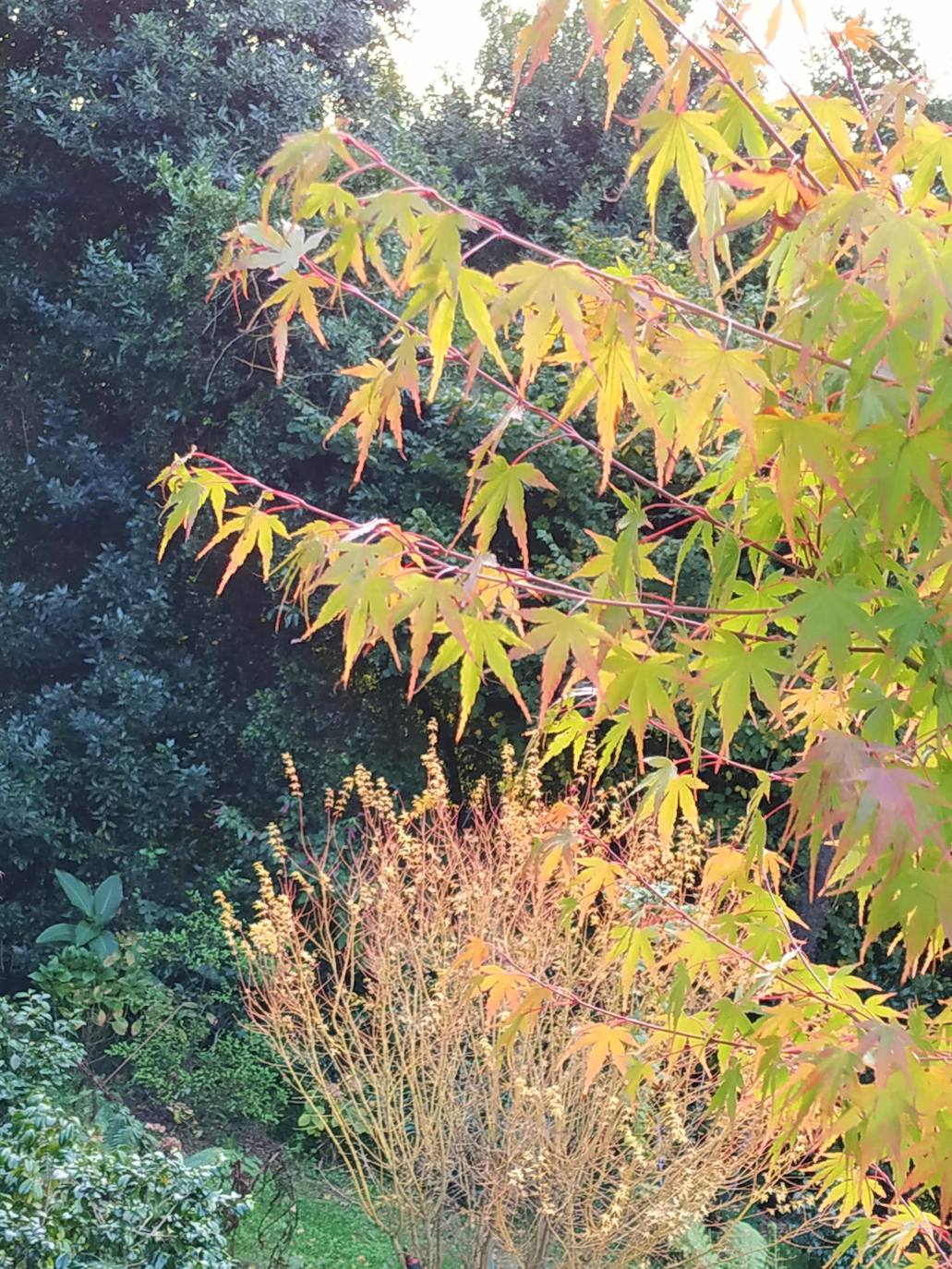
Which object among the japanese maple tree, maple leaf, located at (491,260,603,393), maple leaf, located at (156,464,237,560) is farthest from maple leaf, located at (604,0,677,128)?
maple leaf, located at (156,464,237,560)

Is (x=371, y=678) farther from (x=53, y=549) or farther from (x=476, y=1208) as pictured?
(x=476, y=1208)

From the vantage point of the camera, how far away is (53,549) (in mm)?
6617

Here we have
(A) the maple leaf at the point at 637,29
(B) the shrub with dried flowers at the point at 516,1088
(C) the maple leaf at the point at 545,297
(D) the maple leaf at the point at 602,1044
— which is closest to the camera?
(C) the maple leaf at the point at 545,297

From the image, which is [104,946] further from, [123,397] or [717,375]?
[717,375]

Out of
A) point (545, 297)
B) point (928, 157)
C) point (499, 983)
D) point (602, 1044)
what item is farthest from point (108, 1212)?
point (928, 157)

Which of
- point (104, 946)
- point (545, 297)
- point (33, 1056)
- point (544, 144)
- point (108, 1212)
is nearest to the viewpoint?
point (545, 297)

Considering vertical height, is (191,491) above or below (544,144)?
below

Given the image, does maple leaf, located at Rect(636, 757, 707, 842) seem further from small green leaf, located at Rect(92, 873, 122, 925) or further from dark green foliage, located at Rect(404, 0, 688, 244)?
dark green foliage, located at Rect(404, 0, 688, 244)

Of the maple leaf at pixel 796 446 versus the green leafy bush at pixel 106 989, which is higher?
the maple leaf at pixel 796 446

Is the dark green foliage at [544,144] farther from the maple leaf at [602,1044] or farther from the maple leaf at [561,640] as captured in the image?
the maple leaf at [561,640]

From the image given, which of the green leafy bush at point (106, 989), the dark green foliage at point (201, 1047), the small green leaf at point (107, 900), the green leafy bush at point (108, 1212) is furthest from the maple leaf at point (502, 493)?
the small green leaf at point (107, 900)

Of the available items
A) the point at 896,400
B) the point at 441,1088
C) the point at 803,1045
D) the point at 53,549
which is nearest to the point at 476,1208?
the point at 441,1088

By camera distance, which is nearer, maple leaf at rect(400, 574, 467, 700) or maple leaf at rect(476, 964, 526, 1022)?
maple leaf at rect(400, 574, 467, 700)

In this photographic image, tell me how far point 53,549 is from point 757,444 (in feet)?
19.7
